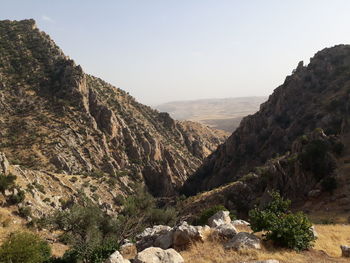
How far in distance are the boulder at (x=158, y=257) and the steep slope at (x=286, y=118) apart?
6436 cm

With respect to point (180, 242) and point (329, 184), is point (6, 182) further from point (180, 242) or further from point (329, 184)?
point (329, 184)

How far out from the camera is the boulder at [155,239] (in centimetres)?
2252

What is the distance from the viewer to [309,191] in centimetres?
4812

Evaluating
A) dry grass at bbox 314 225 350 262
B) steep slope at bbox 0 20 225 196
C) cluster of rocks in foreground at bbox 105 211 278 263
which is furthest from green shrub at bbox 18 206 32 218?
dry grass at bbox 314 225 350 262

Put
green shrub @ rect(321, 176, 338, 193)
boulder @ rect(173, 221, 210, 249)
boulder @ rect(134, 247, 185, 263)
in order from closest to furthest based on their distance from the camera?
boulder @ rect(134, 247, 185, 263) < boulder @ rect(173, 221, 210, 249) < green shrub @ rect(321, 176, 338, 193)

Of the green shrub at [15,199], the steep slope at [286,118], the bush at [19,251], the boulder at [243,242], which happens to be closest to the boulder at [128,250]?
the bush at [19,251]

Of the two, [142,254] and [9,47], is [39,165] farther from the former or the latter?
[142,254]

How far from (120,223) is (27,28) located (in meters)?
114

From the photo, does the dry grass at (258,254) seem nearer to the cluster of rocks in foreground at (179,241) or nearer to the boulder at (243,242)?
the boulder at (243,242)

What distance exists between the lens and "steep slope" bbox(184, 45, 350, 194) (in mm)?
80250

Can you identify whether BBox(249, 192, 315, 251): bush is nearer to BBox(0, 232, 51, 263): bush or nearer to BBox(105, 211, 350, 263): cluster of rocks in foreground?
BBox(105, 211, 350, 263): cluster of rocks in foreground

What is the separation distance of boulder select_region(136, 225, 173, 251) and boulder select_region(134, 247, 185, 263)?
150 inches

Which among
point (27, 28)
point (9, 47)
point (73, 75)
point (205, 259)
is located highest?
point (27, 28)

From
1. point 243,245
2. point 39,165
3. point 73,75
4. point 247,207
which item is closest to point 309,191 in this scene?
point 247,207
